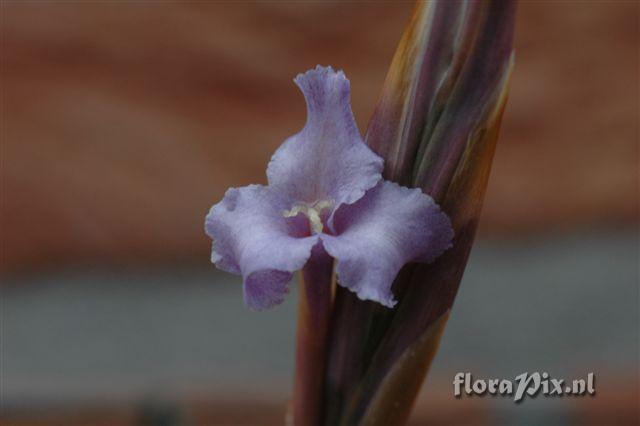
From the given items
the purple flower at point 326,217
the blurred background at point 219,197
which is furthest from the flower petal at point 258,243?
the blurred background at point 219,197

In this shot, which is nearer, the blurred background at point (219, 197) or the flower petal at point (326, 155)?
the flower petal at point (326, 155)

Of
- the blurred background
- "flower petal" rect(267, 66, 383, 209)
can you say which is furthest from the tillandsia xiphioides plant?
the blurred background

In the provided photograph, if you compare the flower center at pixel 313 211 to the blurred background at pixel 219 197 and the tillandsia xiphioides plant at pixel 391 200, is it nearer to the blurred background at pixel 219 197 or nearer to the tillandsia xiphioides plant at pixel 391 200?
the tillandsia xiphioides plant at pixel 391 200

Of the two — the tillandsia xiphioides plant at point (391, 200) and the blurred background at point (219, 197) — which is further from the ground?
the blurred background at point (219, 197)

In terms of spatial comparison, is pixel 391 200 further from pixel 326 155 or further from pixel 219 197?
pixel 219 197

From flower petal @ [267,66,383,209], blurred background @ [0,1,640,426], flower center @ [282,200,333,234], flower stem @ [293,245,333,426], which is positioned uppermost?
blurred background @ [0,1,640,426]

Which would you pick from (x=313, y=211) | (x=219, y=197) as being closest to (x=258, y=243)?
(x=313, y=211)

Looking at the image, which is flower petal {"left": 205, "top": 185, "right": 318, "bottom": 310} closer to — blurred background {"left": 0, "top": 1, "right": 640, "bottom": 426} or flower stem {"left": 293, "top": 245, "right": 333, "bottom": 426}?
flower stem {"left": 293, "top": 245, "right": 333, "bottom": 426}
